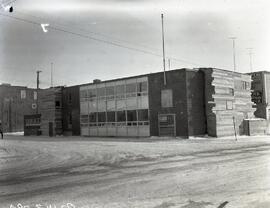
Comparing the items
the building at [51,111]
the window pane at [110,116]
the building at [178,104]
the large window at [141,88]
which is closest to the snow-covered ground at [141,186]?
the building at [178,104]

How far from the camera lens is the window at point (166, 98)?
3516 cm

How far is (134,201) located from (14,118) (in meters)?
65.7

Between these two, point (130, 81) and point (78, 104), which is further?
point (78, 104)

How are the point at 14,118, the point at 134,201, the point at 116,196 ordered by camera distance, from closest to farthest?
the point at 134,201, the point at 116,196, the point at 14,118

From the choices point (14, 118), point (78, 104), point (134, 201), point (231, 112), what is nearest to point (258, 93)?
point (231, 112)

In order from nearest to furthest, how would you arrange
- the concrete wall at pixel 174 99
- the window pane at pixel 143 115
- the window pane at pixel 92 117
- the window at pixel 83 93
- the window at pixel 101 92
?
the concrete wall at pixel 174 99
the window pane at pixel 143 115
the window at pixel 101 92
the window pane at pixel 92 117
the window at pixel 83 93

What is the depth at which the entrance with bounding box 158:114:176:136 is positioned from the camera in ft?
114

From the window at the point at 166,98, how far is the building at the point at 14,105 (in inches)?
1645

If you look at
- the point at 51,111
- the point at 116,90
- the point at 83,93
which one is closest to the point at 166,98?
the point at 116,90

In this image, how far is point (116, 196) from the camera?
26.1 ft

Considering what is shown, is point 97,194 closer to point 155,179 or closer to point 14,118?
point 155,179

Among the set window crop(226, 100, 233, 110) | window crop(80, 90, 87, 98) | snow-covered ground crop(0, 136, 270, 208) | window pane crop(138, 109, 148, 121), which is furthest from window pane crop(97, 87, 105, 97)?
snow-covered ground crop(0, 136, 270, 208)

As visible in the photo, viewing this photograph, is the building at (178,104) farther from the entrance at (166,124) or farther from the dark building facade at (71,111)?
the dark building facade at (71,111)

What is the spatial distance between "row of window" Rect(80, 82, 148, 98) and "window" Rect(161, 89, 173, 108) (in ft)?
8.28
